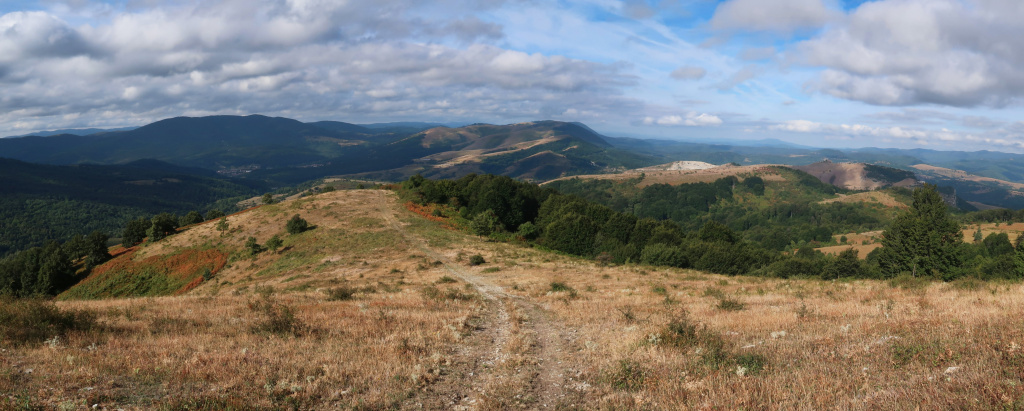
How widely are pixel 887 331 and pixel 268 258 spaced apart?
56898 mm

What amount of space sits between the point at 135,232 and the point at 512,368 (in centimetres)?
8051

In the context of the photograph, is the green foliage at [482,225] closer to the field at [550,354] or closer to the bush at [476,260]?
the bush at [476,260]

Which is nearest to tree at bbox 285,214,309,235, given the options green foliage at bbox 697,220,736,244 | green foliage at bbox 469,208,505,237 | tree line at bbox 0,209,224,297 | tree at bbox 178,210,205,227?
tree line at bbox 0,209,224,297

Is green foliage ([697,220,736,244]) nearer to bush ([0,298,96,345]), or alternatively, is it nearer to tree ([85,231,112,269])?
bush ([0,298,96,345])

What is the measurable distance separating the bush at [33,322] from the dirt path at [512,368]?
11.9 metres

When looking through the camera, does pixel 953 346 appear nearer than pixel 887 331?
Yes

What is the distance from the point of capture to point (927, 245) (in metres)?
55.8

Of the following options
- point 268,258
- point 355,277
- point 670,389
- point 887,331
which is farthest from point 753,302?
point 268,258

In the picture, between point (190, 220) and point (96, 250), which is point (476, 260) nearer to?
point (96, 250)

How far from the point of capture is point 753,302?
Answer: 20.5 m

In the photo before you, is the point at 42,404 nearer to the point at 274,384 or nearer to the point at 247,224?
the point at 274,384

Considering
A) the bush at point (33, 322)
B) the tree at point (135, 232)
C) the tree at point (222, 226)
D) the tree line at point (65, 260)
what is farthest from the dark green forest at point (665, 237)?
the bush at point (33, 322)

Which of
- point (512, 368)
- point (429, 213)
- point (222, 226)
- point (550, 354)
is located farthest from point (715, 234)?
point (222, 226)

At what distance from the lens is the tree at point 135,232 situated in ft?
213
